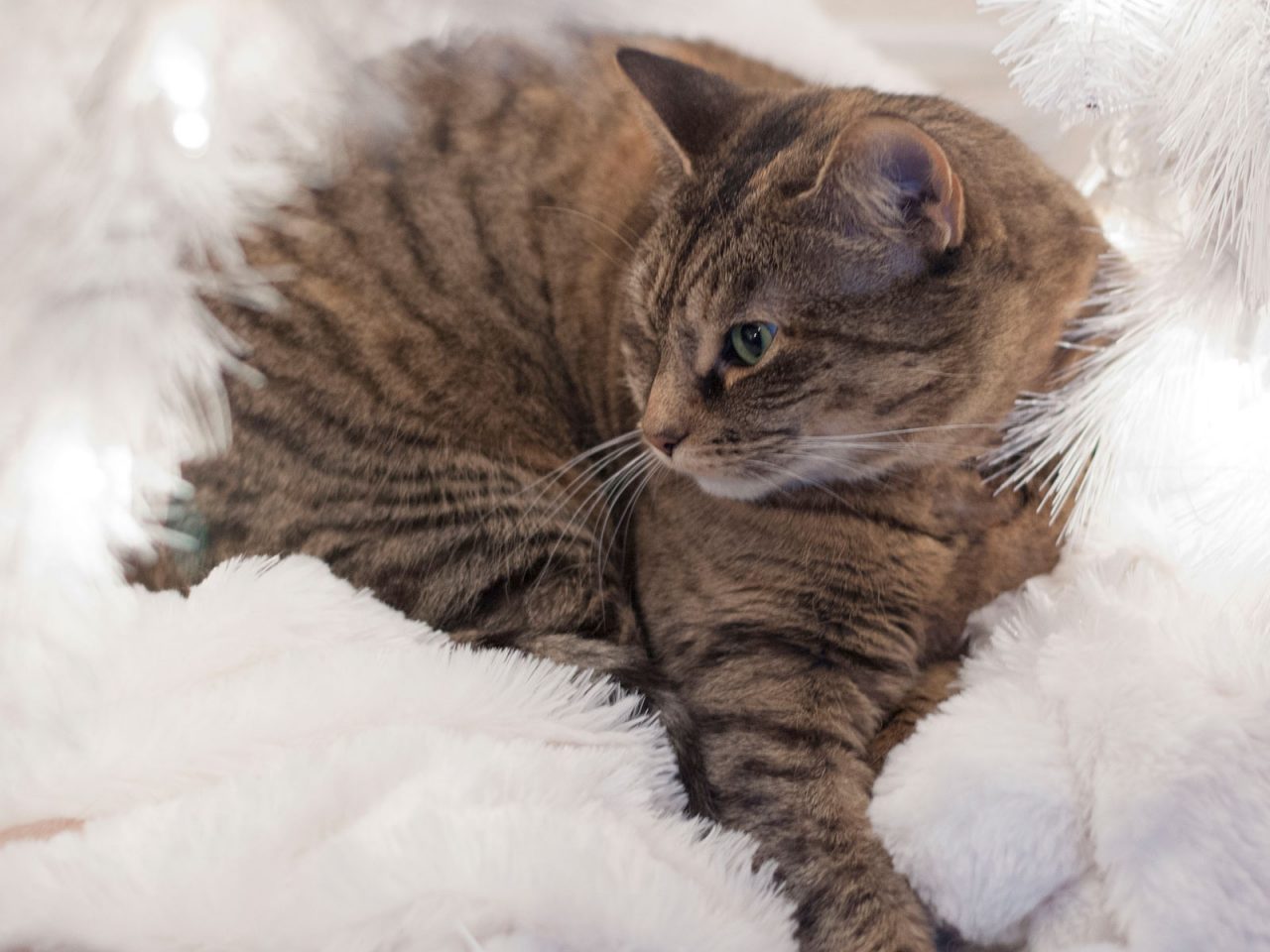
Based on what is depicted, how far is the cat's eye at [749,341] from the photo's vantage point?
1.00m

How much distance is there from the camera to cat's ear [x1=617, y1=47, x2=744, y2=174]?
1.11 metres

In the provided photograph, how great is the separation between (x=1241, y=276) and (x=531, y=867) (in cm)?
72

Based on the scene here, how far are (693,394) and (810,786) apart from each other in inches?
16.5

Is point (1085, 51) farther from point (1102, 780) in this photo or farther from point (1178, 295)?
point (1102, 780)

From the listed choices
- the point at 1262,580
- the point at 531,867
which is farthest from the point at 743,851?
the point at 1262,580

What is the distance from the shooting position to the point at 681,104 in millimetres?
1119

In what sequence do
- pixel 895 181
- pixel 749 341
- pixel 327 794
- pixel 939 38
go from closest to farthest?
pixel 327 794 → pixel 895 181 → pixel 749 341 → pixel 939 38

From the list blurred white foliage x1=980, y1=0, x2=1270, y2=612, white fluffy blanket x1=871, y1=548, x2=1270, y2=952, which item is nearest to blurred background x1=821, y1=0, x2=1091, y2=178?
blurred white foliage x1=980, y1=0, x2=1270, y2=612

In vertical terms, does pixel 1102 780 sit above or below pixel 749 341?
below

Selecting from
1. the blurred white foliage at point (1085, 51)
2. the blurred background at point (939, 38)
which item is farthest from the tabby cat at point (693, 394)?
the blurred background at point (939, 38)

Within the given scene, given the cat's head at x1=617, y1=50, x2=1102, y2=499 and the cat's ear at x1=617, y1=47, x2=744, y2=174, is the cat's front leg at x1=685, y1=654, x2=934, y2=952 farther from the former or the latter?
the cat's ear at x1=617, y1=47, x2=744, y2=174

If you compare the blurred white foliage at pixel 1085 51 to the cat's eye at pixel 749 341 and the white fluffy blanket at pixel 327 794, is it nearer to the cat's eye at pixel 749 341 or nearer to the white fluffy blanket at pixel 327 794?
the cat's eye at pixel 749 341

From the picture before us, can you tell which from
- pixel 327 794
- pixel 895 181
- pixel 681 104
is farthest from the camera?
pixel 681 104

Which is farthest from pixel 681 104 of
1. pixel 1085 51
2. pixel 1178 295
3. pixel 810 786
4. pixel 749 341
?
pixel 810 786
